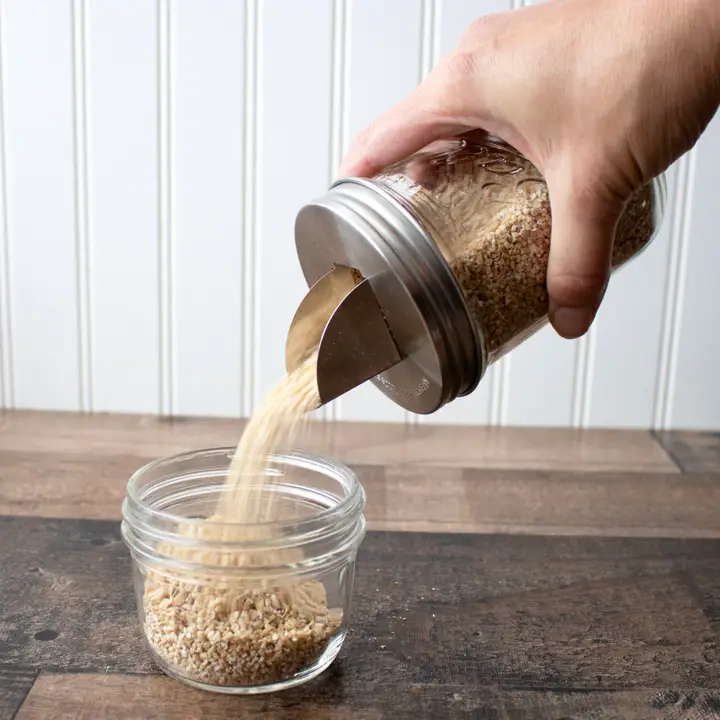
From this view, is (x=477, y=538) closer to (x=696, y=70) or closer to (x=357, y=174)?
(x=357, y=174)

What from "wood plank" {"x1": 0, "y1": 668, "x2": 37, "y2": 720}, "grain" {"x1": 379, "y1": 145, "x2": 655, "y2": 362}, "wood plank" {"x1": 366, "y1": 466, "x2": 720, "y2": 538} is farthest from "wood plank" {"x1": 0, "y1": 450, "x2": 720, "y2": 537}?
"grain" {"x1": 379, "y1": 145, "x2": 655, "y2": 362}

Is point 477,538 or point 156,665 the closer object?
point 156,665

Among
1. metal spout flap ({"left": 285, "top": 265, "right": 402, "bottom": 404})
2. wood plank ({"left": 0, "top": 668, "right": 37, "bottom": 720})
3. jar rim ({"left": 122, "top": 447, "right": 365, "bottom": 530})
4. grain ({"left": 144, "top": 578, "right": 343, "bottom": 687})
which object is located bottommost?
wood plank ({"left": 0, "top": 668, "right": 37, "bottom": 720})

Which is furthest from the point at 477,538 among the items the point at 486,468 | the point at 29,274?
the point at 29,274

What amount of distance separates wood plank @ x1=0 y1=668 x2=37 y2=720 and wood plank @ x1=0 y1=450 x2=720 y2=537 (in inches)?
12.2

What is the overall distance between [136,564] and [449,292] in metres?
0.34

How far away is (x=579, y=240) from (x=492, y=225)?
0.06m

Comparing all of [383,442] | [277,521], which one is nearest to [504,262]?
[277,521]

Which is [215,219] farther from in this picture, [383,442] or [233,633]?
[233,633]

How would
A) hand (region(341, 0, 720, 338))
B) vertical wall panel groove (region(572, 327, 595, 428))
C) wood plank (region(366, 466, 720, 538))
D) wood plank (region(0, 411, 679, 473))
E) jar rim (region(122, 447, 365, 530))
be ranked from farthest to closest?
1. vertical wall panel groove (region(572, 327, 595, 428))
2. wood plank (region(0, 411, 679, 473))
3. wood plank (region(366, 466, 720, 538))
4. jar rim (region(122, 447, 365, 530))
5. hand (region(341, 0, 720, 338))

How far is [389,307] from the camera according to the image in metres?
0.63

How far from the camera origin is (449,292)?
24.0 inches

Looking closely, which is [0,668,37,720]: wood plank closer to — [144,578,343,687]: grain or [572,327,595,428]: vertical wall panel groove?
[144,578,343,687]: grain

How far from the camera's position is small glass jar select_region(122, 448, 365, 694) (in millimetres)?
697
